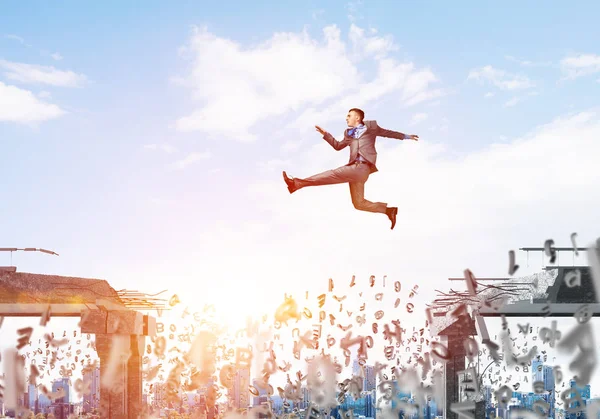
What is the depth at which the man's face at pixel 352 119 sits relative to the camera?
31.8 feet

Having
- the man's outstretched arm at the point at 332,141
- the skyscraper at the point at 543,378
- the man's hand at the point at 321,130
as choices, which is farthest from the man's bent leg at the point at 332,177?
the skyscraper at the point at 543,378

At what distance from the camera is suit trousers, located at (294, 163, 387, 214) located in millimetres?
9578

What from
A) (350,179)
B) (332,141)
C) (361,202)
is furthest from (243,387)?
(332,141)

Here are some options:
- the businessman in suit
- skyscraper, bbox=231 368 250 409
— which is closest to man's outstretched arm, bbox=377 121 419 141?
the businessman in suit

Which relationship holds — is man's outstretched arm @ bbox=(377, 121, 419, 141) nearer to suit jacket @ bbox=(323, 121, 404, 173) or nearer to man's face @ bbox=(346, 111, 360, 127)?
suit jacket @ bbox=(323, 121, 404, 173)

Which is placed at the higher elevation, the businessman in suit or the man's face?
the man's face

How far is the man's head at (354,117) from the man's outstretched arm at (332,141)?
0.79 feet

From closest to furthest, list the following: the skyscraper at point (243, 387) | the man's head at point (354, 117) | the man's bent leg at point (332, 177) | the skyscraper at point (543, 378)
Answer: the man's bent leg at point (332, 177), the man's head at point (354, 117), the skyscraper at point (543, 378), the skyscraper at point (243, 387)

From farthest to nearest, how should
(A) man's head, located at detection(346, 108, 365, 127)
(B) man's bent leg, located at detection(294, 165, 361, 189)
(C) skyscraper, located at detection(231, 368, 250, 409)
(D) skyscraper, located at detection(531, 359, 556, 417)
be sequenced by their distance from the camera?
(C) skyscraper, located at detection(231, 368, 250, 409) → (D) skyscraper, located at detection(531, 359, 556, 417) → (A) man's head, located at detection(346, 108, 365, 127) → (B) man's bent leg, located at detection(294, 165, 361, 189)

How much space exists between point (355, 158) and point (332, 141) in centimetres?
39

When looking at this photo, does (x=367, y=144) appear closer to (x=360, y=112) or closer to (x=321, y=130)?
(x=360, y=112)

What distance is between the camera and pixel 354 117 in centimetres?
974

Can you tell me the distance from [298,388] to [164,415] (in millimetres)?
11024

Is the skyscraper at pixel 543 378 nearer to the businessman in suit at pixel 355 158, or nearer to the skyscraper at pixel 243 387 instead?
the businessman in suit at pixel 355 158
